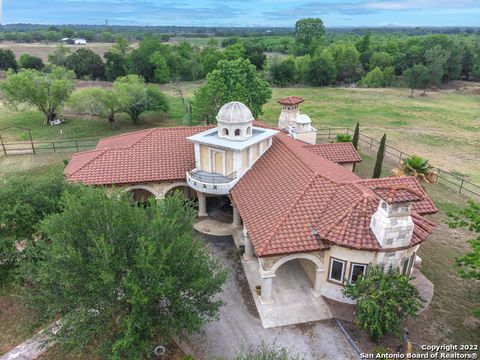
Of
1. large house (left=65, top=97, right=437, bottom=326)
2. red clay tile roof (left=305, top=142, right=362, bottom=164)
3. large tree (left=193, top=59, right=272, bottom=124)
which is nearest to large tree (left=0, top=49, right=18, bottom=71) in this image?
large tree (left=193, top=59, right=272, bottom=124)

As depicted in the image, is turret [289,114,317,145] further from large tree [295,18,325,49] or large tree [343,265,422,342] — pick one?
large tree [295,18,325,49]

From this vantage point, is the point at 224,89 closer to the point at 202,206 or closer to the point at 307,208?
the point at 202,206

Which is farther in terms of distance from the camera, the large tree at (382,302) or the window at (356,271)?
the window at (356,271)

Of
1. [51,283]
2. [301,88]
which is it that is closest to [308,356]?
[51,283]

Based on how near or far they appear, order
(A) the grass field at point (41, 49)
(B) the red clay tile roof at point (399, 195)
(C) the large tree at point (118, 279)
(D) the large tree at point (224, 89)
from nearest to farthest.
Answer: (C) the large tree at point (118, 279) < (B) the red clay tile roof at point (399, 195) < (D) the large tree at point (224, 89) < (A) the grass field at point (41, 49)

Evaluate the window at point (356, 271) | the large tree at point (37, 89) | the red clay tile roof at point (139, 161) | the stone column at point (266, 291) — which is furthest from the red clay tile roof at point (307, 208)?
the large tree at point (37, 89)

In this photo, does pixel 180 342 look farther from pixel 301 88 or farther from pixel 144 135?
pixel 301 88

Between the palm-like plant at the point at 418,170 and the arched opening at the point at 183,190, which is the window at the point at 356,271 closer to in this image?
the arched opening at the point at 183,190
